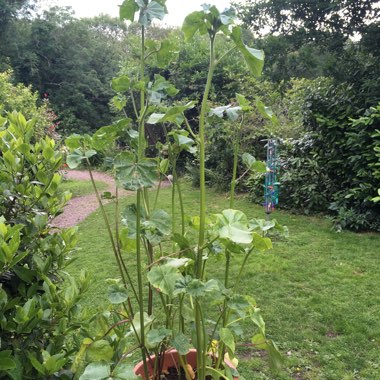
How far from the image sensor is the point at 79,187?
9.84m

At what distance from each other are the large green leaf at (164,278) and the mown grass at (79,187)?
26.3 ft

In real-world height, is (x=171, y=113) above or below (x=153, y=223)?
above

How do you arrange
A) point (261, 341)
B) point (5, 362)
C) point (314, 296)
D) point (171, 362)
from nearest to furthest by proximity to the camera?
point (5, 362) → point (261, 341) → point (171, 362) → point (314, 296)

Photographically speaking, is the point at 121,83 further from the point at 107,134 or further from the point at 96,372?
the point at 96,372

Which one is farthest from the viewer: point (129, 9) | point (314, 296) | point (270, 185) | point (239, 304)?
point (270, 185)

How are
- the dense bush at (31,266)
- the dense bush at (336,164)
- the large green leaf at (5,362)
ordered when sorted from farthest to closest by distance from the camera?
1. the dense bush at (336,164)
2. the dense bush at (31,266)
3. the large green leaf at (5,362)

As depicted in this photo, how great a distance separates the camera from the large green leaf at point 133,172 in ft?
2.93

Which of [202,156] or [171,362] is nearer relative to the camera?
[202,156]

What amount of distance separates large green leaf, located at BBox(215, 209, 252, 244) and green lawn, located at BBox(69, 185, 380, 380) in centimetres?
77

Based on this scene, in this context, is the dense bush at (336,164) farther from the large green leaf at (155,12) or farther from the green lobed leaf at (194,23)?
the large green leaf at (155,12)

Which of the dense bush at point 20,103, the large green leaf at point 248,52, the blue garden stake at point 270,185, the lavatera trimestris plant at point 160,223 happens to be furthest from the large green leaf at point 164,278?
the dense bush at point 20,103

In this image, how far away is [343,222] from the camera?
4.91 metres

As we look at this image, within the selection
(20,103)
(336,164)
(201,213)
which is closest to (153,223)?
(201,213)

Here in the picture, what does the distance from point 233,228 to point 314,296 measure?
97.5 inches
